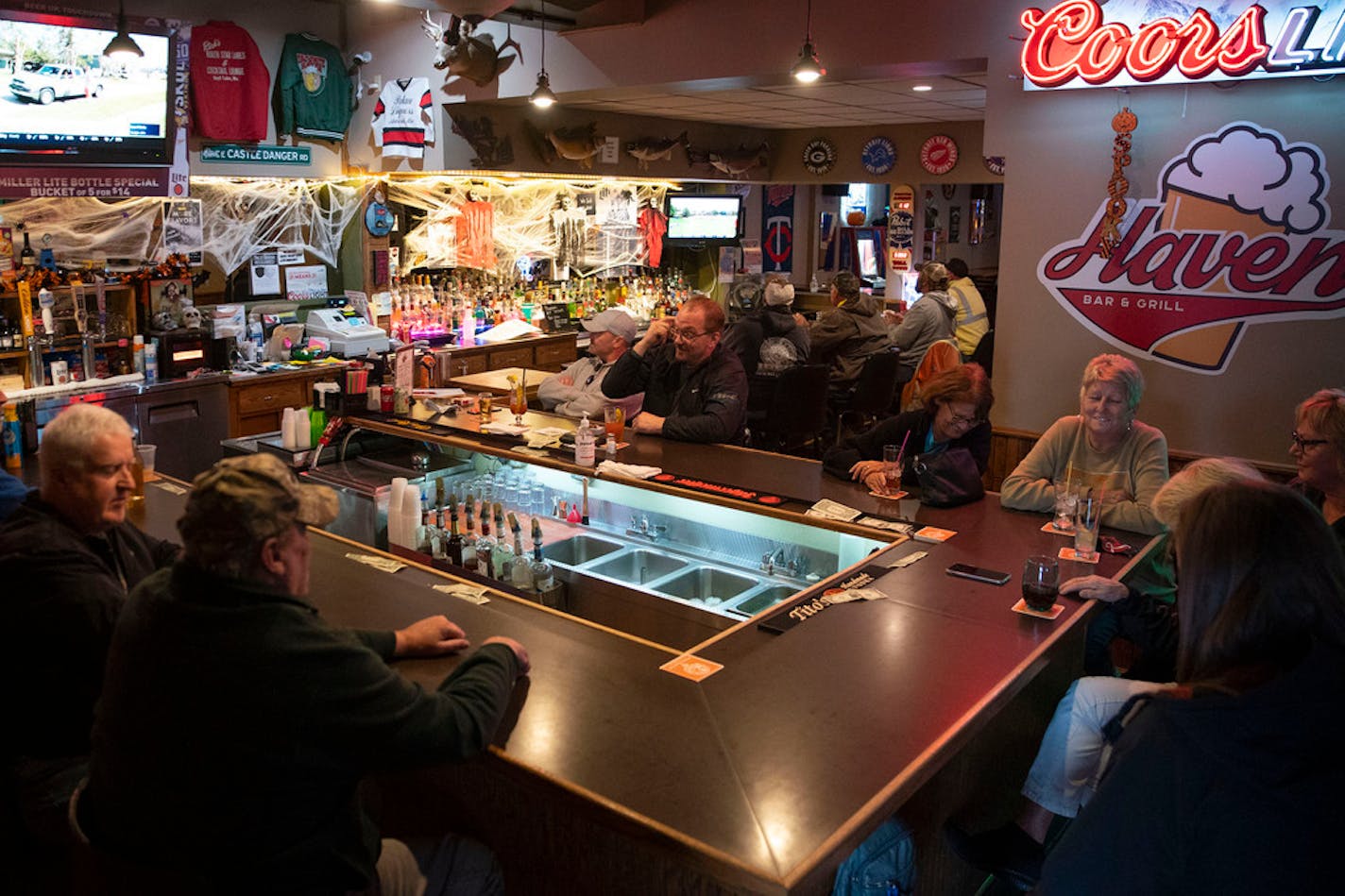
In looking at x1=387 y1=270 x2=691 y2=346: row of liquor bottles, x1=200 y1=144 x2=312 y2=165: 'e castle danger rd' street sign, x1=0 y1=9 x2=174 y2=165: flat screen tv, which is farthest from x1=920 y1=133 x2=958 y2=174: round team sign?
x1=0 y1=9 x2=174 y2=165: flat screen tv

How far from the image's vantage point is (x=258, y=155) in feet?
24.0

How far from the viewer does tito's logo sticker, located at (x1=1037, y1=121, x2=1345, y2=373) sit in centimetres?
450

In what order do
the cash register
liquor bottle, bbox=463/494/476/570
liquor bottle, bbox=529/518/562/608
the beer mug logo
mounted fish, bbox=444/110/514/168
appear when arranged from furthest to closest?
mounted fish, bbox=444/110/514/168, the cash register, the beer mug logo, liquor bottle, bbox=463/494/476/570, liquor bottle, bbox=529/518/562/608

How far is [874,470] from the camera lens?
380cm

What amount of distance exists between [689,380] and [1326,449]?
2551 millimetres

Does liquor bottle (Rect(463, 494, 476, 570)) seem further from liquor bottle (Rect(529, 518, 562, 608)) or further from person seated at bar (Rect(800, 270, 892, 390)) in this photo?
person seated at bar (Rect(800, 270, 892, 390))

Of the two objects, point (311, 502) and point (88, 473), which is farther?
point (88, 473)

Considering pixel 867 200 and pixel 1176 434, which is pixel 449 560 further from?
pixel 867 200

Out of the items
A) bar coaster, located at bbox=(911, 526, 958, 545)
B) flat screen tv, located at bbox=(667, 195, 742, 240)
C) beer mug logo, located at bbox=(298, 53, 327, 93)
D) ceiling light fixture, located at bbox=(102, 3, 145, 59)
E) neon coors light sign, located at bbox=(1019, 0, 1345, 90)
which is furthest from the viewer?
flat screen tv, located at bbox=(667, 195, 742, 240)

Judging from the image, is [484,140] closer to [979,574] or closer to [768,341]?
[768,341]

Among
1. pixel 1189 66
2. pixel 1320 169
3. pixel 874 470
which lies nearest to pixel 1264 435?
pixel 1320 169

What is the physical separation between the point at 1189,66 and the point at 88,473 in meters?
4.37

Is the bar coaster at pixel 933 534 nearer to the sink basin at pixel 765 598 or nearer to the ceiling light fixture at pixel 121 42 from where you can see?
the sink basin at pixel 765 598

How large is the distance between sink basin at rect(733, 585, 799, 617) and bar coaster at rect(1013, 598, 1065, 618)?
0.91 metres
